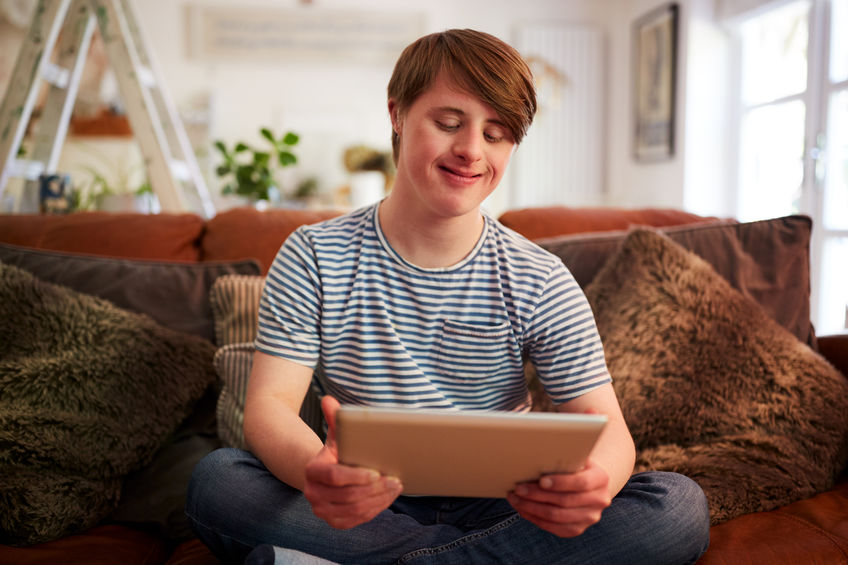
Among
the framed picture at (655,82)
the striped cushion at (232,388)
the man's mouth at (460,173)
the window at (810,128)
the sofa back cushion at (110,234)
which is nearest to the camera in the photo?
the man's mouth at (460,173)

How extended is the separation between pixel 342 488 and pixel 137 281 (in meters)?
0.90

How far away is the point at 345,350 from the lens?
106 cm

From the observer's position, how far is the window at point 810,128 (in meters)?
3.19

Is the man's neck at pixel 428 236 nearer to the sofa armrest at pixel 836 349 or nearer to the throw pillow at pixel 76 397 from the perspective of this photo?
the throw pillow at pixel 76 397

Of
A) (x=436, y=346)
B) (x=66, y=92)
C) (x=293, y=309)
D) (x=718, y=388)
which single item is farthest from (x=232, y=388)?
(x=66, y=92)

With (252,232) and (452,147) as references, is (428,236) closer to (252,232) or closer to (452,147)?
(452,147)

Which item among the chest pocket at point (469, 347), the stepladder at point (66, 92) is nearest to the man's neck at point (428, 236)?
the chest pocket at point (469, 347)

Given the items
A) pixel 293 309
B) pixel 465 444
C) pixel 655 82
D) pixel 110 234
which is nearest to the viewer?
pixel 465 444

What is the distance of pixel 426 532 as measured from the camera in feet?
3.06

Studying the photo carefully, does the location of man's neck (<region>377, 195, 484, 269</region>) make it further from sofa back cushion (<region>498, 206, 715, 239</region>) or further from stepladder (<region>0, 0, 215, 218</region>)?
stepladder (<region>0, 0, 215, 218</region>)

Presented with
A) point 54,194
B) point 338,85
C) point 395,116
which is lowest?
point 54,194

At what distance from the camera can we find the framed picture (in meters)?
4.18

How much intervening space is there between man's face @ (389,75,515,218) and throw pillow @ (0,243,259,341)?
684 mm

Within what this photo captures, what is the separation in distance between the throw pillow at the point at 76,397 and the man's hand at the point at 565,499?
713 mm
